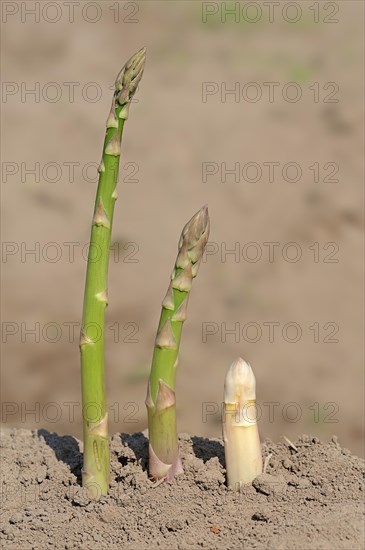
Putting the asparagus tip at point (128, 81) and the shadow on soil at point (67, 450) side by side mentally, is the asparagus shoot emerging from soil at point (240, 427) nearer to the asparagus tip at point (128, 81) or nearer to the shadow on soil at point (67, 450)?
the shadow on soil at point (67, 450)

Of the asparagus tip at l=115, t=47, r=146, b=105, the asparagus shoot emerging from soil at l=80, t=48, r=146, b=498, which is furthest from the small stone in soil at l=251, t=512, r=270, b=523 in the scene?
the asparagus tip at l=115, t=47, r=146, b=105

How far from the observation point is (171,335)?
2.34 metres

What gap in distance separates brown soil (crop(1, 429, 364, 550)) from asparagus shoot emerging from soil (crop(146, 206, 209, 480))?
0.51 feet

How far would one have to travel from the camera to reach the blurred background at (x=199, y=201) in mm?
4617

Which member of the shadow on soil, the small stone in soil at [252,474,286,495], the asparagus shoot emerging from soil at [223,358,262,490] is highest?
the asparagus shoot emerging from soil at [223,358,262,490]

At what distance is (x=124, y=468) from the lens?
251 centimetres

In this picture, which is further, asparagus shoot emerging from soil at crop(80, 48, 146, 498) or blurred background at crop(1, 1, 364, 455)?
blurred background at crop(1, 1, 364, 455)

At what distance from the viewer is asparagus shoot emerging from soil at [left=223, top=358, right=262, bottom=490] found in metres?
2.39

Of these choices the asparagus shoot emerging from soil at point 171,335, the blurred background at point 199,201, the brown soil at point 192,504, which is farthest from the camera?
the blurred background at point 199,201

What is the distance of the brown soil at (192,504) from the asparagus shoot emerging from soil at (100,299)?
0.10 metres

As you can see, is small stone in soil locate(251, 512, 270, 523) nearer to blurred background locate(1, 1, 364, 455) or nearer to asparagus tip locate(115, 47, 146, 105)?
asparagus tip locate(115, 47, 146, 105)

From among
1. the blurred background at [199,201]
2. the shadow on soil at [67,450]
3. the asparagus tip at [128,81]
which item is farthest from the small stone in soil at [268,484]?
the blurred background at [199,201]

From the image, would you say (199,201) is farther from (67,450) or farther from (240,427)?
(240,427)

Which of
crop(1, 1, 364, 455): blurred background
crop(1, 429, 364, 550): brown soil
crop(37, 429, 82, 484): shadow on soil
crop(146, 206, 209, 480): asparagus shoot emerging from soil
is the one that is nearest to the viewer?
crop(1, 429, 364, 550): brown soil
